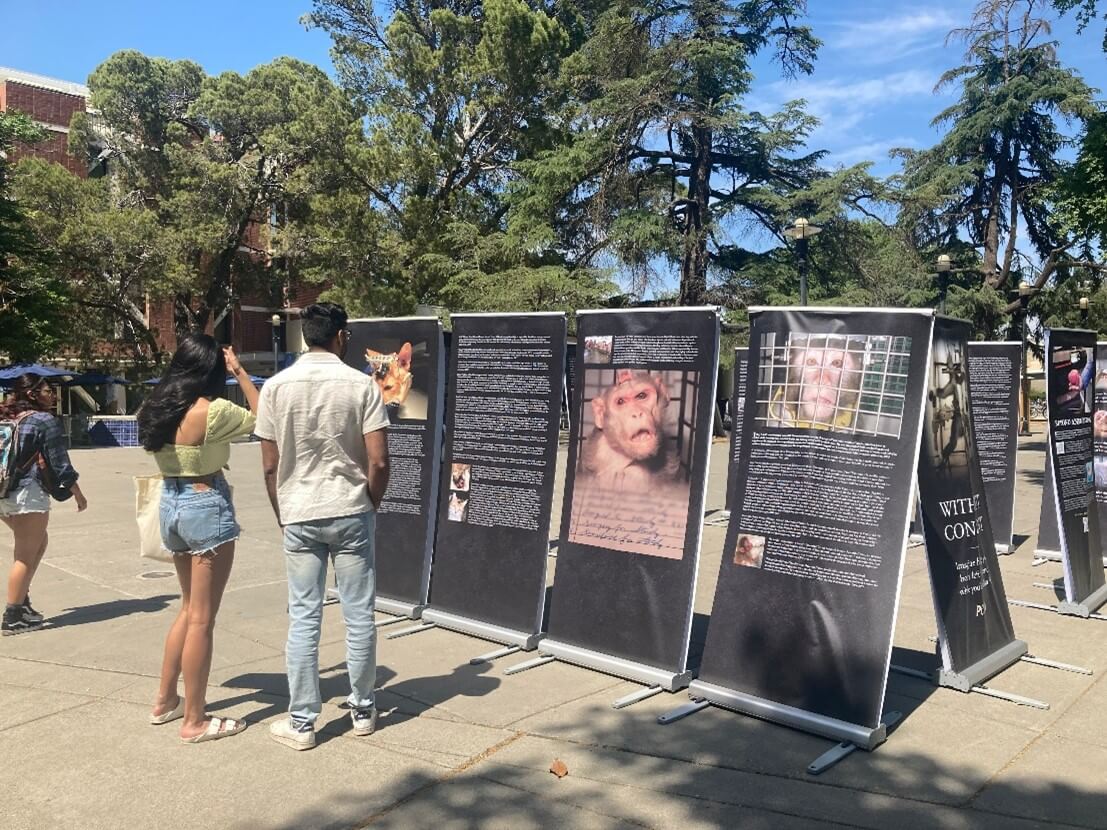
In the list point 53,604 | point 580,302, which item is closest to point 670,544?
point 53,604

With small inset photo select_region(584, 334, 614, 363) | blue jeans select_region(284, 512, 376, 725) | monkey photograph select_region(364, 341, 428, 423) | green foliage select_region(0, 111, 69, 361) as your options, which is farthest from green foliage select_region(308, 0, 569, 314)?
blue jeans select_region(284, 512, 376, 725)

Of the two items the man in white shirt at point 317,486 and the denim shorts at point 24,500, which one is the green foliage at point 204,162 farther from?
the man in white shirt at point 317,486

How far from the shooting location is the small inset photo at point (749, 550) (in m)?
4.70

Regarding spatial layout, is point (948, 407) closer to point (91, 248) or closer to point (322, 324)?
point (322, 324)

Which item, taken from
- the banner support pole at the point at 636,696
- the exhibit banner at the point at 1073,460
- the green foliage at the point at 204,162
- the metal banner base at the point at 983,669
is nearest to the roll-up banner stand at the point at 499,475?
the banner support pole at the point at 636,696

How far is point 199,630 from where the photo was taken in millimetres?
4098

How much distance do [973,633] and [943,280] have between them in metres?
25.7

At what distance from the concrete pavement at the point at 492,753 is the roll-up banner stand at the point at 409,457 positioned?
1.88 ft

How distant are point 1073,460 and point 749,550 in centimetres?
387

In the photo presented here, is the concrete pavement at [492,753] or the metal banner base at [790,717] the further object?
the metal banner base at [790,717]

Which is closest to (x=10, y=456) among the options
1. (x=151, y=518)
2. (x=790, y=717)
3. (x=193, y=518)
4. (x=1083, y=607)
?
(x=151, y=518)

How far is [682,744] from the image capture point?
168 inches

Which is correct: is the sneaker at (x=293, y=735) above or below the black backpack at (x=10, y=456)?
below

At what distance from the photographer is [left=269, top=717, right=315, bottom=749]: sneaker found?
4.07 meters
